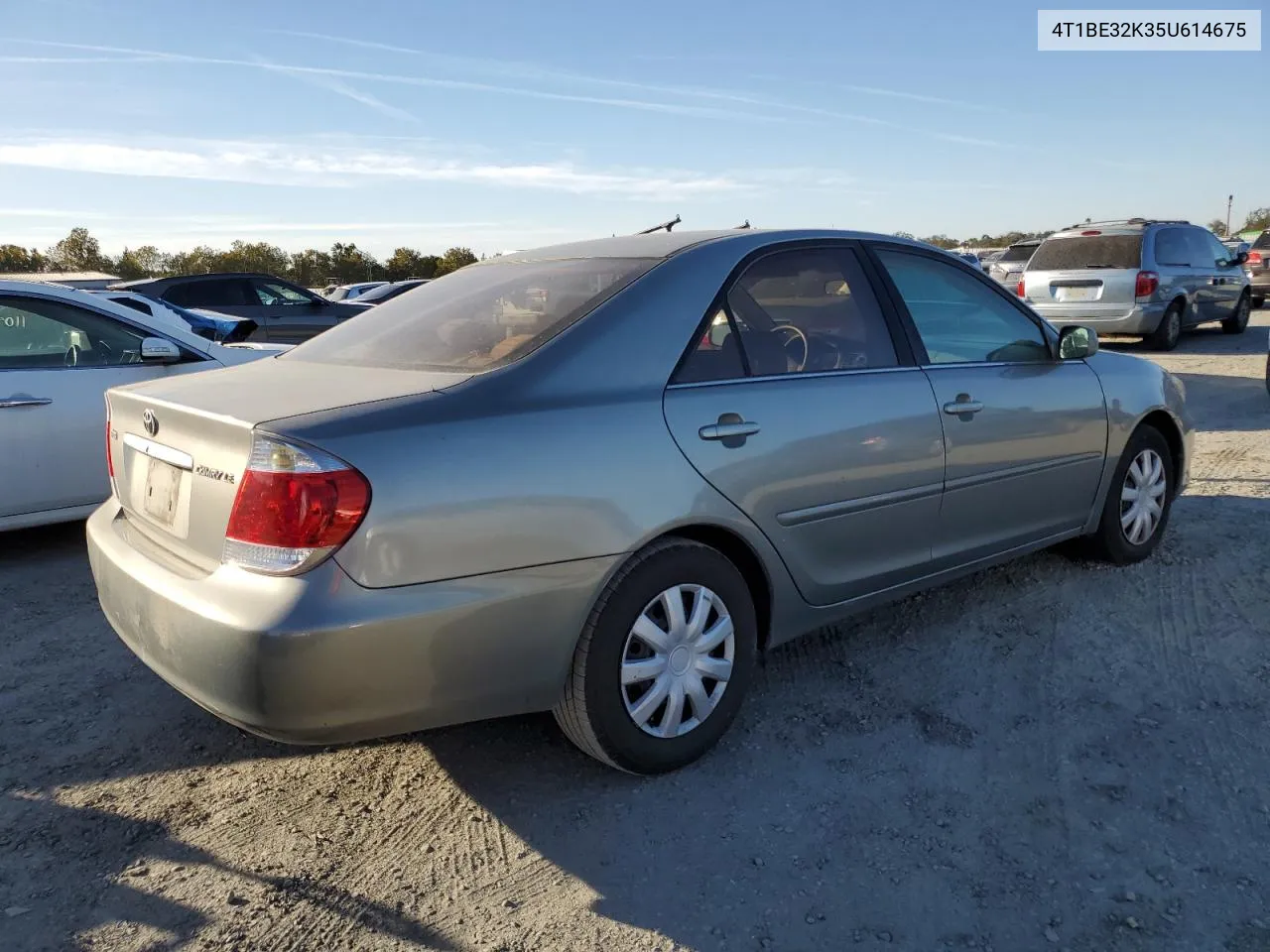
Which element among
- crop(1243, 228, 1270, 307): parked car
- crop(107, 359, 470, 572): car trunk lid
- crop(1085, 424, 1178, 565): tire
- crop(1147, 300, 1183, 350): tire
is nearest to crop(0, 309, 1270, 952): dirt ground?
crop(1085, 424, 1178, 565): tire

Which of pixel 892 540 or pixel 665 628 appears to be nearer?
pixel 665 628

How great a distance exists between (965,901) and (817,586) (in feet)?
3.84

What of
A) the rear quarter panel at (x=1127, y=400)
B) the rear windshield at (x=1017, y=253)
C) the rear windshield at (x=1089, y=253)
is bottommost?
the rear quarter panel at (x=1127, y=400)

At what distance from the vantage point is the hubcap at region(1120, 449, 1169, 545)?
4.74 m

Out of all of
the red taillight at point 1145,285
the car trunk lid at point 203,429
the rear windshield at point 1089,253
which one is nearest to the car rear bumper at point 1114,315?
the red taillight at point 1145,285

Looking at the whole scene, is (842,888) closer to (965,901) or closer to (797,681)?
(965,901)

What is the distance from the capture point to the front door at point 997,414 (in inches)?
150

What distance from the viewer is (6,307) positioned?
525 centimetres

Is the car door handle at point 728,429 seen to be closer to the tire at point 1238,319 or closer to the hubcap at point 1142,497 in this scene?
the hubcap at point 1142,497

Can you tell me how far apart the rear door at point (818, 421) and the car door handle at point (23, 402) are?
3.81 meters

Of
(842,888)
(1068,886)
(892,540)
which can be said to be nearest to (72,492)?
(892,540)

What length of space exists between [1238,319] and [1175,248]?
287cm

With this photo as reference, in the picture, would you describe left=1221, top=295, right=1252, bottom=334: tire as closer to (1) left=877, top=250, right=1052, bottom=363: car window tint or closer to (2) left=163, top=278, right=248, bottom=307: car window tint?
(1) left=877, top=250, right=1052, bottom=363: car window tint

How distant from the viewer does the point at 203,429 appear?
8.78ft
